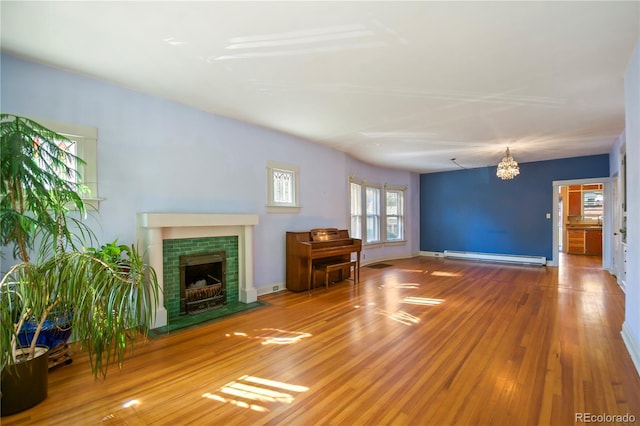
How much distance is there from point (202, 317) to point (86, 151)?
2215 mm

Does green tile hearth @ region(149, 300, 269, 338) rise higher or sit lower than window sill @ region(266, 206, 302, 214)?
lower

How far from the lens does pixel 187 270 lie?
12.8ft

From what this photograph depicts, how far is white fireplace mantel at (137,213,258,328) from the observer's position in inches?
133

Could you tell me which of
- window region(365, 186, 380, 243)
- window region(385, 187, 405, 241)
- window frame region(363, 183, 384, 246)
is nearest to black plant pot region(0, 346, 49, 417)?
window frame region(363, 183, 384, 246)

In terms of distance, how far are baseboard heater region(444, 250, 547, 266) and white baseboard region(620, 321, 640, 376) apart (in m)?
4.76

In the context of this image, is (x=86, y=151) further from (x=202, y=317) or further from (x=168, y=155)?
(x=202, y=317)

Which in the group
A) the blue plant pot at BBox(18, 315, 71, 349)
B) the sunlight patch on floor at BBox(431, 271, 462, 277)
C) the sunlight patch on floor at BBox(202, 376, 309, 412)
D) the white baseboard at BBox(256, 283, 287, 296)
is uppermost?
the blue plant pot at BBox(18, 315, 71, 349)

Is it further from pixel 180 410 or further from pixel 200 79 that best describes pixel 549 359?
pixel 200 79

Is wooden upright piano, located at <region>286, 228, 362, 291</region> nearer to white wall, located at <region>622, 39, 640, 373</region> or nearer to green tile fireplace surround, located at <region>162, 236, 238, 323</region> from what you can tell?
green tile fireplace surround, located at <region>162, 236, 238, 323</region>

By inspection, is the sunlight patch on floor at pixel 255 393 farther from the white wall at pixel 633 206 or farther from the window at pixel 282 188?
the window at pixel 282 188

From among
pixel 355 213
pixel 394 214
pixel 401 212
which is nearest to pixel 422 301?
pixel 355 213

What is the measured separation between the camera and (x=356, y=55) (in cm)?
258

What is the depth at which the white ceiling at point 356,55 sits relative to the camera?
2.05 m

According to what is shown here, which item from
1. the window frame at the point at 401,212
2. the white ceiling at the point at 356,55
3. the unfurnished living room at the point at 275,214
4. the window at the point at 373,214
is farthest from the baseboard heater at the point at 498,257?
the white ceiling at the point at 356,55
